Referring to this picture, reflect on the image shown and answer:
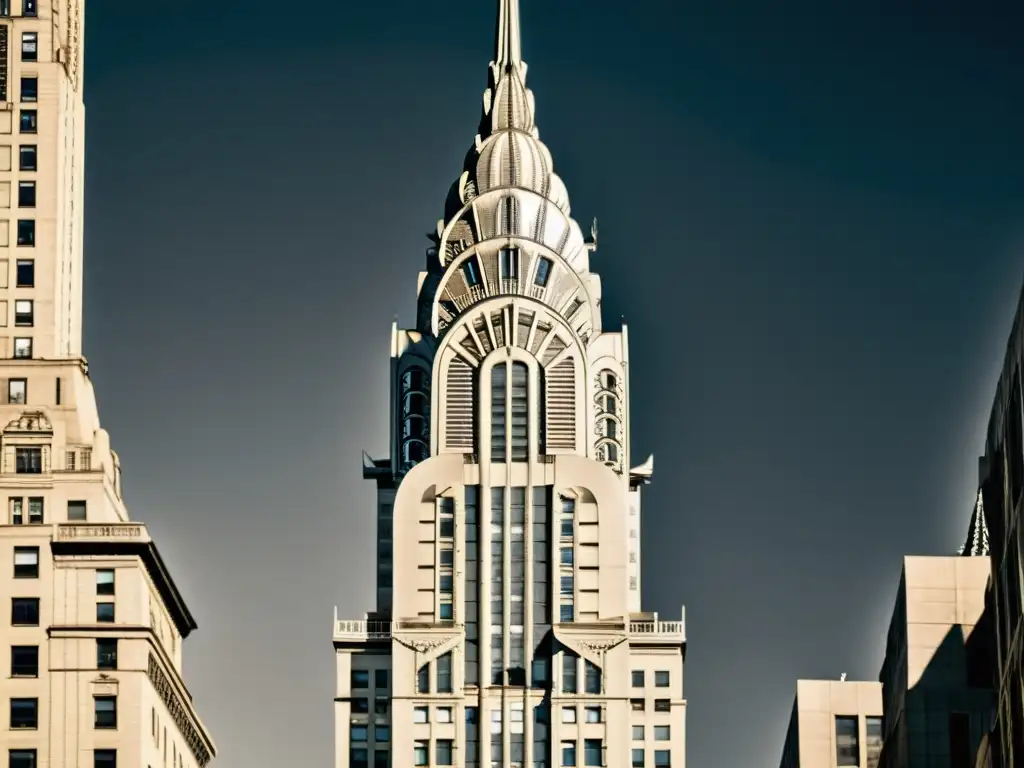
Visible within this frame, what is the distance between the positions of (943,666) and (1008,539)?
31.7 metres

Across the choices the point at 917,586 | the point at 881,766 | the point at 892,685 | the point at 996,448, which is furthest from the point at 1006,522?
the point at 881,766

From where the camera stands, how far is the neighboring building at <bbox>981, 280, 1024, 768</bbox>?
441 feet

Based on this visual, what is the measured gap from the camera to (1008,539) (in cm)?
13988

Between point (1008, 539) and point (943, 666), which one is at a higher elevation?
point (1008, 539)

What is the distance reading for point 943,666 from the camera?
560 feet

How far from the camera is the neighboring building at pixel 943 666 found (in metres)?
170

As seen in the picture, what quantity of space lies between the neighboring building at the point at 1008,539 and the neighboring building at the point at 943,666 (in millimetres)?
19134

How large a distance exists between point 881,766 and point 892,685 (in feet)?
42.6

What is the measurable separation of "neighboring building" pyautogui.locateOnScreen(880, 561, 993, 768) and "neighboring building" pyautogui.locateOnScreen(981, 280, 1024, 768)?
19.1m

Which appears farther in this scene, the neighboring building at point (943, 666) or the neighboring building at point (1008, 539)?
the neighboring building at point (943, 666)

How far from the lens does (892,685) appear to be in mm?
185750

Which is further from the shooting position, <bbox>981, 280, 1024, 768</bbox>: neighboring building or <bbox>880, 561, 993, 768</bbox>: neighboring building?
<bbox>880, 561, 993, 768</bbox>: neighboring building

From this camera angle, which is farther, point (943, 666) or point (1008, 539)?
point (943, 666)

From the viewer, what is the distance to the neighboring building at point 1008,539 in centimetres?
13450
